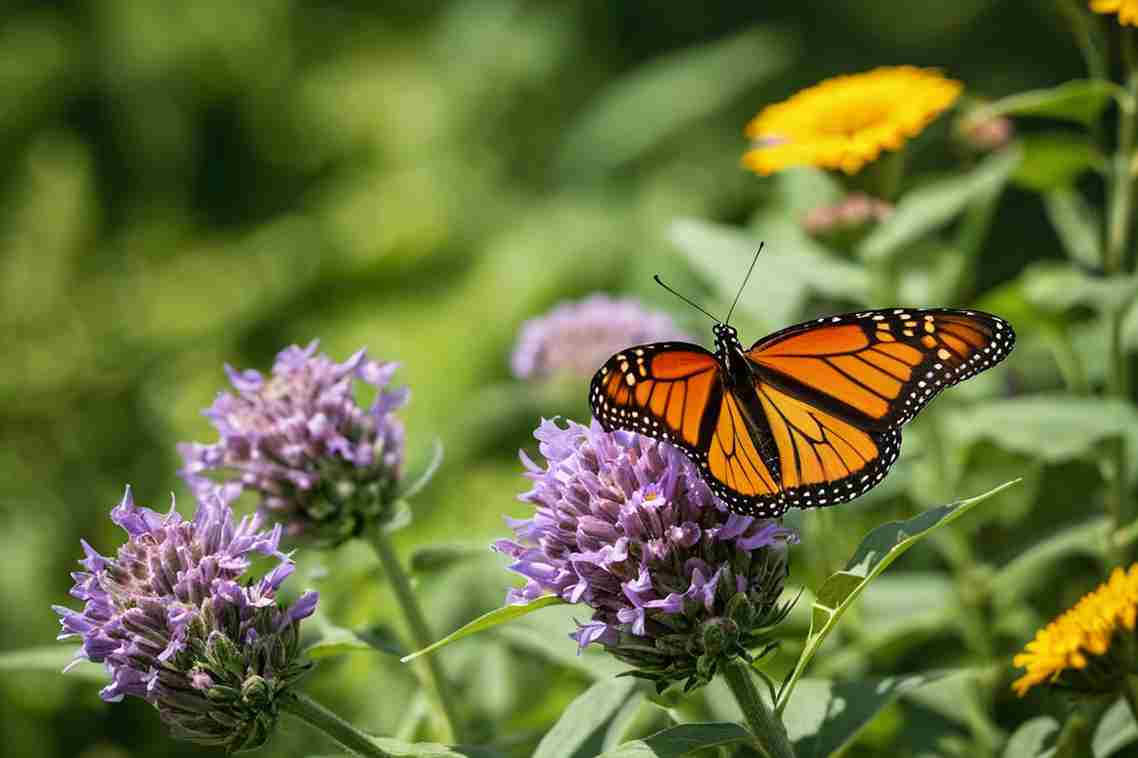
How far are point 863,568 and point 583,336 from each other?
1.51m

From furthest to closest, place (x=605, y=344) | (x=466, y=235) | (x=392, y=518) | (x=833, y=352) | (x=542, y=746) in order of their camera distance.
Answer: (x=466, y=235) → (x=605, y=344) → (x=392, y=518) → (x=833, y=352) → (x=542, y=746)

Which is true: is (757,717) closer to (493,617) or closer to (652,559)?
(652,559)

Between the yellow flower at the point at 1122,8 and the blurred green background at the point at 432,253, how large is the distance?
1.99 feet

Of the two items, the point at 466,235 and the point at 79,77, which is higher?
the point at 79,77

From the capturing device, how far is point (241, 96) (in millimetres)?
5785

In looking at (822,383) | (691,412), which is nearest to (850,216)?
(822,383)

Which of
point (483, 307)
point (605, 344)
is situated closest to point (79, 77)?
point (483, 307)

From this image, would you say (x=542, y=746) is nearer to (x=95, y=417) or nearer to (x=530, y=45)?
(x=95, y=417)

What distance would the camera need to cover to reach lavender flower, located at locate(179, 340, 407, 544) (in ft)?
6.87

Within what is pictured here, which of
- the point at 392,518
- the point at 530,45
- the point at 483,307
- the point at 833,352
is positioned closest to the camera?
the point at 833,352

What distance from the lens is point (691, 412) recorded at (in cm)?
169

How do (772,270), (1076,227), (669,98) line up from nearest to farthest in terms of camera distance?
(772,270) < (1076,227) < (669,98)

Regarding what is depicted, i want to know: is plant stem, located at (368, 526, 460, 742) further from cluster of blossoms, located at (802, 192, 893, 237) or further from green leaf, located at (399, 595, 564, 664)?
cluster of blossoms, located at (802, 192, 893, 237)

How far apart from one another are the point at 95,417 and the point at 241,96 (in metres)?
2.34
